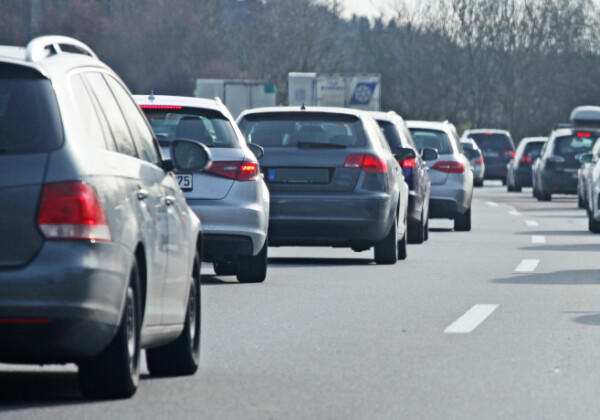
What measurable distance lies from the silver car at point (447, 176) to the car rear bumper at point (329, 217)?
25.7 feet

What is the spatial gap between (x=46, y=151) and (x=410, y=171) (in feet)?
45.6

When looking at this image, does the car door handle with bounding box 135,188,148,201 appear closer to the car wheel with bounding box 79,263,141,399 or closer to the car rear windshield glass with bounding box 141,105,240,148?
the car wheel with bounding box 79,263,141,399

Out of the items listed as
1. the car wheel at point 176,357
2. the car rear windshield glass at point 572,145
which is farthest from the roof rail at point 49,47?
the car rear windshield glass at point 572,145

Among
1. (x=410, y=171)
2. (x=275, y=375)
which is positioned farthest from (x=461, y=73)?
(x=275, y=375)

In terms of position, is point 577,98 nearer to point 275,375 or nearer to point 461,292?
point 461,292

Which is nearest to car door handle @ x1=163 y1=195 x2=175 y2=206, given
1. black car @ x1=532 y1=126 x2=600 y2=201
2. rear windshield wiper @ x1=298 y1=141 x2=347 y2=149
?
rear windshield wiper @ x1=298 y1=141 x2=347 y2=149

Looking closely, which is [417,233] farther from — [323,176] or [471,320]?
[471,320]

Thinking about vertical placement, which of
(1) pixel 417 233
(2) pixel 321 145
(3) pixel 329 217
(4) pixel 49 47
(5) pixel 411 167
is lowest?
(1) pixel 417 233

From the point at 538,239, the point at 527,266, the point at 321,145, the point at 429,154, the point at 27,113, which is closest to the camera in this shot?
the point at 27,113

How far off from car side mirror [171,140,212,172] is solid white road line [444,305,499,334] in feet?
9.35

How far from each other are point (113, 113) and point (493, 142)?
48.4m

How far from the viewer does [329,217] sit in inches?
659

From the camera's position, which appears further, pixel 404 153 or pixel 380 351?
pixel 404 153

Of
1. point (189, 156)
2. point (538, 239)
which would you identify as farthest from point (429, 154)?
point (189, 156)
